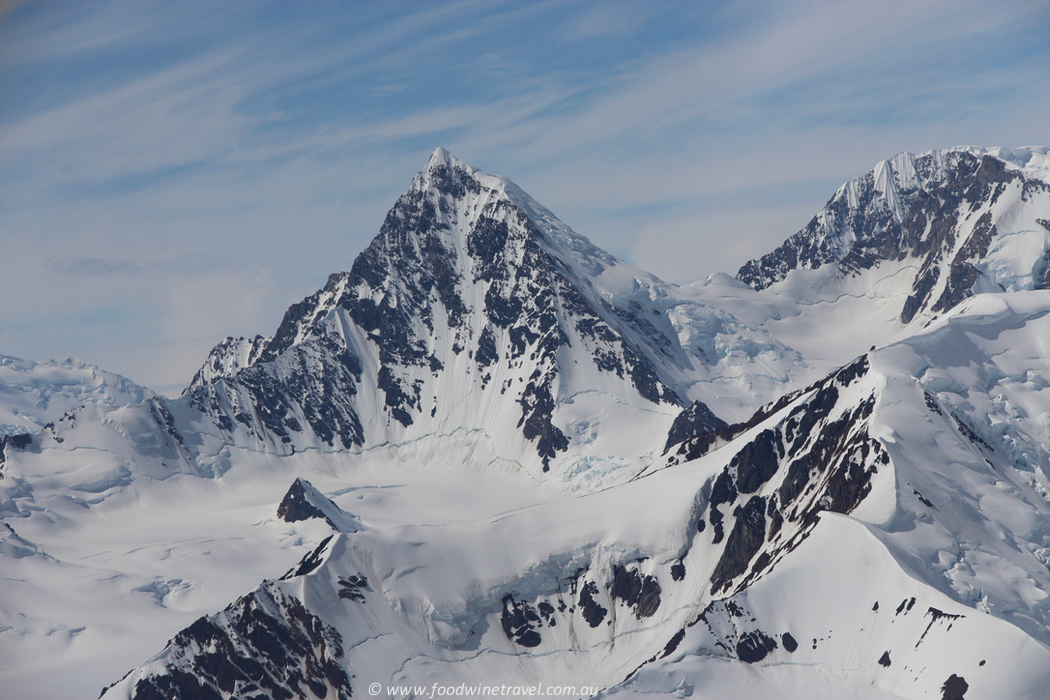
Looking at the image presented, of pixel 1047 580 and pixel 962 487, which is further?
pixel 962 487

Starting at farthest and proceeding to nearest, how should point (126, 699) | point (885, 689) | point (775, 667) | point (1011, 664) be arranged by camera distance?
point (126, 699)
point (775, 667)
point (885, 689)
point (1011, 664)

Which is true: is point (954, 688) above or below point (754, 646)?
above

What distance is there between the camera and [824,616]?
541 ft

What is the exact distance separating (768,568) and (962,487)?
36.5 m

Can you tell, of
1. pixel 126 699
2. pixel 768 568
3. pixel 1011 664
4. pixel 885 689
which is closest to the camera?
pixel 1011 664

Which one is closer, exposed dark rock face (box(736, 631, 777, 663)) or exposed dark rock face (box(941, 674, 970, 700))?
exposed dark rock face (box(941, 674, 970, 700))

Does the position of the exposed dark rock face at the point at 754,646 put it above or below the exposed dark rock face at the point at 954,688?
below

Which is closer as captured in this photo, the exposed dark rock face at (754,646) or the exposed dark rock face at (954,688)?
the exposed dark rock face at (954,688)

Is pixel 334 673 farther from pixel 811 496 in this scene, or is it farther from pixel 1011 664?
pixel 1011 664

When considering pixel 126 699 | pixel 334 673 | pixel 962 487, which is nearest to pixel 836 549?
pixel 962 487

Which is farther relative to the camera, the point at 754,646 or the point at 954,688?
the point at 754,646

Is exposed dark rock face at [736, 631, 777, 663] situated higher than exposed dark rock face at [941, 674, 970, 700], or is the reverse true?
exposed dark rock face at [941, 674, 970, 700]

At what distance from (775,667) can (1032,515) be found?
55577 millimetres

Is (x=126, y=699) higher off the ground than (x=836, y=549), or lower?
lower
